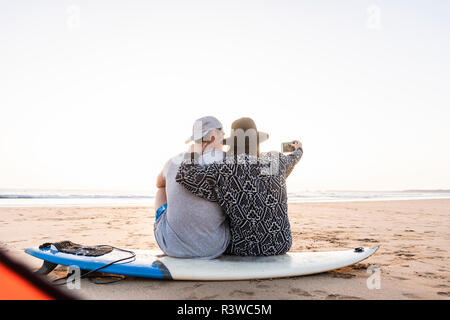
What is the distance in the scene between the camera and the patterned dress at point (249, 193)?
8.00ft

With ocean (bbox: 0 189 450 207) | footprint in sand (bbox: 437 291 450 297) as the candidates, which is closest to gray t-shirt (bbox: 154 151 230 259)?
footprint in sand (bbox: 437 291 450 297)

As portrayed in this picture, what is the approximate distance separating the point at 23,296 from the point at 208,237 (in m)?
1.73

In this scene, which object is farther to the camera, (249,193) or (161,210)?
(161,210)

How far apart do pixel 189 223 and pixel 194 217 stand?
6 cm

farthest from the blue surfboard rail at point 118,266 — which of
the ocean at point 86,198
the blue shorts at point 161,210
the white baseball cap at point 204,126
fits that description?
the ocean at point 86,198

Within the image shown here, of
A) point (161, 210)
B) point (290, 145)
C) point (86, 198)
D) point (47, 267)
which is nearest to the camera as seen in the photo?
point (47, 267)

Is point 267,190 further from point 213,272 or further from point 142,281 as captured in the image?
point 142,281

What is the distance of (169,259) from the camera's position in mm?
2656

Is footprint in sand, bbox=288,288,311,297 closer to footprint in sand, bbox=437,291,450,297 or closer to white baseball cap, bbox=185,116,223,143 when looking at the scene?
footprint in sand, bbox=437,291,450,297

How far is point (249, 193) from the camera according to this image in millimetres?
2508

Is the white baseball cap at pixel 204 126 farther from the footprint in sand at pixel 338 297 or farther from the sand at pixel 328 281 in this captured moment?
the footprint in sand at pixel 338 297

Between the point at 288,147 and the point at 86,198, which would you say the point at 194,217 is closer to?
the point at 288,147

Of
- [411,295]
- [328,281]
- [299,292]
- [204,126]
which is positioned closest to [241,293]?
[299,292]

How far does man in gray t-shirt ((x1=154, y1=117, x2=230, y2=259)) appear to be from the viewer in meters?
2.50
